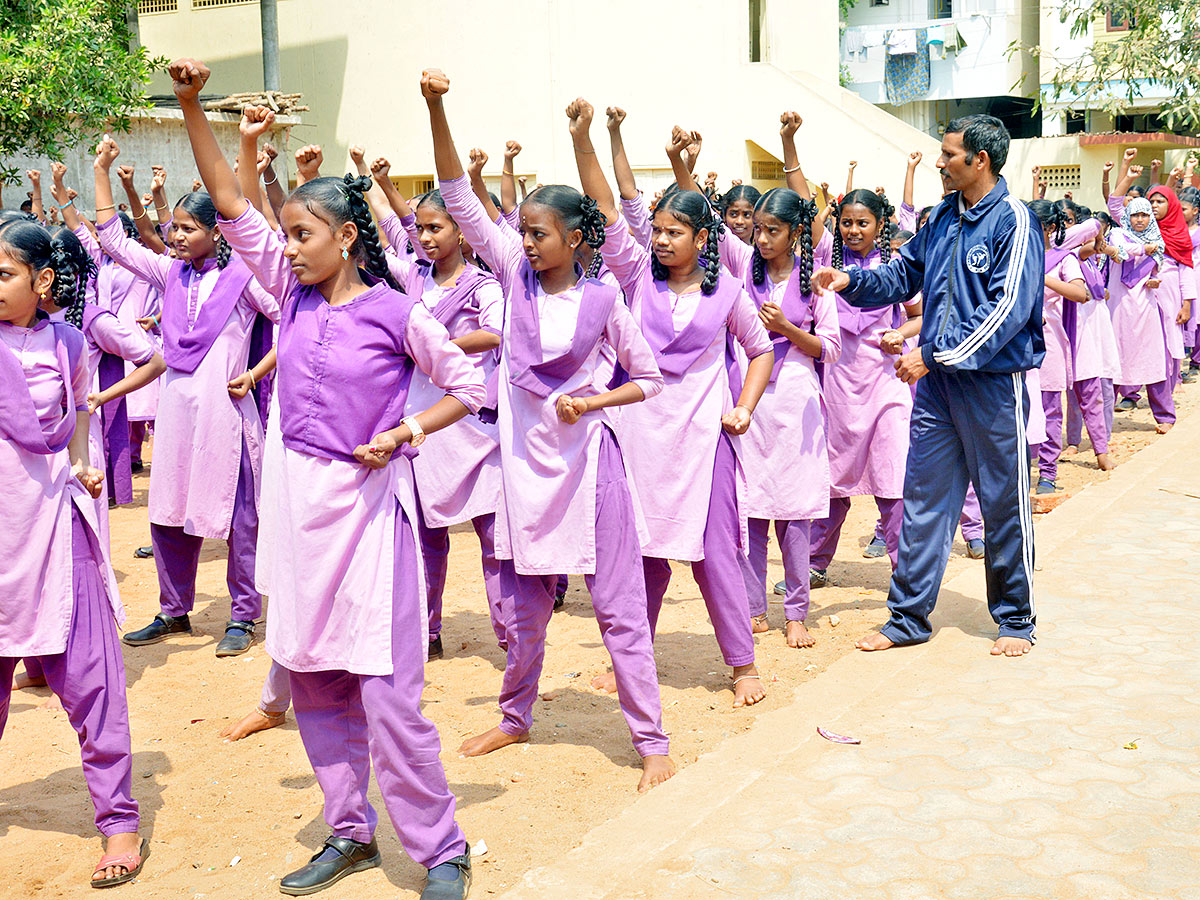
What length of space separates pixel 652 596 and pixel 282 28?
2343 centimetres

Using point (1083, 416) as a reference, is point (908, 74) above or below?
above

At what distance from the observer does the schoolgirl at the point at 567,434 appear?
4.40 m

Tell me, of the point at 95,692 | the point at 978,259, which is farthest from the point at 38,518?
the point at 978,259

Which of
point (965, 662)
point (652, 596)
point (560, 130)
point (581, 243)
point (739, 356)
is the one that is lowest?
point (965, 662)

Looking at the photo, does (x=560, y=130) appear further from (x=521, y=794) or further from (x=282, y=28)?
(x=521, y=794)

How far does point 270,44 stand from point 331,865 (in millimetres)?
21141

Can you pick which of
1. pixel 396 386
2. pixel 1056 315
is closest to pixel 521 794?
pixel 396 386

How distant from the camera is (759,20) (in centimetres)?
2556

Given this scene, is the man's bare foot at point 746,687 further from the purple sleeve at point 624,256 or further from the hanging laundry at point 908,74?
the hanging laundry at point 908,74

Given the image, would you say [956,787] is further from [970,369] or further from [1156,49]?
[1156,49]

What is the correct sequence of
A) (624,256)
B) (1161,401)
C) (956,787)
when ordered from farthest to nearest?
(1161,401) < (624,256) < (956,787)

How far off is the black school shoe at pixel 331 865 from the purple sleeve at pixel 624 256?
2178 mm

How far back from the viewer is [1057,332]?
10.4m

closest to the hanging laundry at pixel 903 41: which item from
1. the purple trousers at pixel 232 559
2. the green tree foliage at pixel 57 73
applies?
the green tree foliage at pixel 57 73
